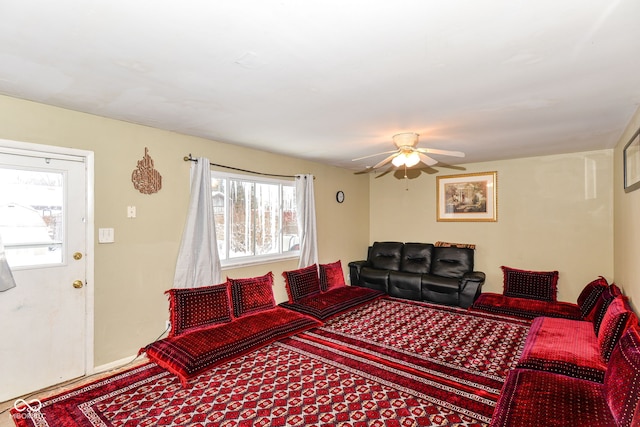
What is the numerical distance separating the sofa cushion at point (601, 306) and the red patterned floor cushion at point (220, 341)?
263 centimetres

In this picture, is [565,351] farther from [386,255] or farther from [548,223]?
[386,255]

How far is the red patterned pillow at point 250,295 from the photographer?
11.4 feet

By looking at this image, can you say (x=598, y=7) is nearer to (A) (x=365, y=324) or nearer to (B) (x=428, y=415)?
(B) (x=428, y=415)

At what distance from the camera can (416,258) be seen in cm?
575

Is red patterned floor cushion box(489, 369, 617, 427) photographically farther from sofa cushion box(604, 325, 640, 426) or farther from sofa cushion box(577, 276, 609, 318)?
sofa cushion box(577, 276, 609, 318)

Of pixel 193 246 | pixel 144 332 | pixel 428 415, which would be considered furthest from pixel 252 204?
pixel 428 415

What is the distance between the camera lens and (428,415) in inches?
76.9

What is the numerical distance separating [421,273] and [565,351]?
118 inches

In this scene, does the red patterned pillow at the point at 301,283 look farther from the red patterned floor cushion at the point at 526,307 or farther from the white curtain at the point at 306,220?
the red patterned floor cushion at the point at 526,307

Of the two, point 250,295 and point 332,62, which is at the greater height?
point 332,62

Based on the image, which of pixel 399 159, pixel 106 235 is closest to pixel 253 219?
pixel 106 235

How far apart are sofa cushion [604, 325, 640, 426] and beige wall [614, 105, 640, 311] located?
3.73 feet

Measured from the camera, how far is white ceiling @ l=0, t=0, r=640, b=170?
4.81 ft

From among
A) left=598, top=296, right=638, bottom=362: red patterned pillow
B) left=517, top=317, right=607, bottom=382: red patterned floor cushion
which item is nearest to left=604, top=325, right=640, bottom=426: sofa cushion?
left=517, top=317, right=607, bottom=382: red patterned floor cushion
